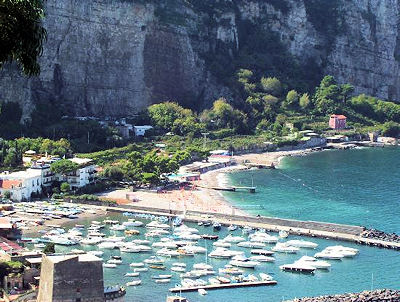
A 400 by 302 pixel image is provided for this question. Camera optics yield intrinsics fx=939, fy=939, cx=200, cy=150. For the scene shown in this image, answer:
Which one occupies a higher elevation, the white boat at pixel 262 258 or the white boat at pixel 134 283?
the white boat at pixel 262 258

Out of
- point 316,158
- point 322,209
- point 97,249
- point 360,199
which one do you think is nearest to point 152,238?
point 97,249

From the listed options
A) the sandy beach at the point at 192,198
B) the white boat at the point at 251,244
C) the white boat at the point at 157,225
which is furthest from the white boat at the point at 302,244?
the sandy beach at the point at 192,198

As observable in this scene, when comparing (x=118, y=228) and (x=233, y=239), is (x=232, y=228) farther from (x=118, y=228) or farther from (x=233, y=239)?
(x=118, y=228)

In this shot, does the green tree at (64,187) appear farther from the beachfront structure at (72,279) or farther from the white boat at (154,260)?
the beachfront structure at (72,279)

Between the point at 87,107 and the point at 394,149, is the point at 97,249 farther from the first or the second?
the point at 394,149

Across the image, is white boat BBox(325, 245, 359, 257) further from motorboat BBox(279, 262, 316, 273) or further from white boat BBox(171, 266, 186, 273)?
white boat BBox(171, 266, 186, 273)

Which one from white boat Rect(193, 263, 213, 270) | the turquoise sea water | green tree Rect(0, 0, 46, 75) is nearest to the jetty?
white boat Rect(193, 263, 213, 270)
